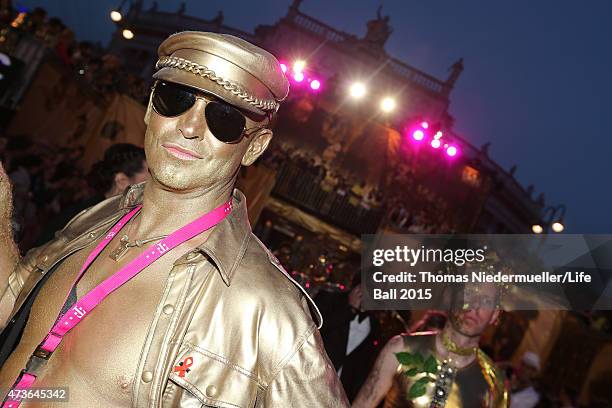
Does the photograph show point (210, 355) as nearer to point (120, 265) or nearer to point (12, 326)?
point (120, 265)

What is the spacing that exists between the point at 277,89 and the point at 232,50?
0.73ft

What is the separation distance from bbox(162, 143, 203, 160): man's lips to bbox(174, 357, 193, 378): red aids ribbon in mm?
675

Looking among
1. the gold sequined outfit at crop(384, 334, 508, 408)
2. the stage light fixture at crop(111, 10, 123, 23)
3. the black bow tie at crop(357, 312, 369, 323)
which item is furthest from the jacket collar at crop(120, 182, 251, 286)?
the stage light fixture at crop(111, 10, 123, 23)

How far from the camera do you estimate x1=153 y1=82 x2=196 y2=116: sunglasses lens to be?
1630 mm

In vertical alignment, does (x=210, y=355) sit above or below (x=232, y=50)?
below

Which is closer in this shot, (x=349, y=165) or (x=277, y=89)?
(x=277, y=89)

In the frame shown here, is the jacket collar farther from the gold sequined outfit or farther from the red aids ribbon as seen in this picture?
the gold sequined outfit

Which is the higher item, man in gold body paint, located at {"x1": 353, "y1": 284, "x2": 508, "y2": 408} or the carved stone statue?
the carved stone statue

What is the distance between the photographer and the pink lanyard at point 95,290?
4.96 ft

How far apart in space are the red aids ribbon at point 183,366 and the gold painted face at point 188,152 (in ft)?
1.92

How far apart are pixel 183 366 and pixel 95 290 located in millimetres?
412

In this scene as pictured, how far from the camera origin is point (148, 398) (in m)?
1.43

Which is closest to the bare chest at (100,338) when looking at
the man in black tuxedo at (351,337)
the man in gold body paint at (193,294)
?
the man in gold body paint at (193,294)

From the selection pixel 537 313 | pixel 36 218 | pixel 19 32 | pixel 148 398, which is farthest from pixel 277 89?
pixel 537 313
